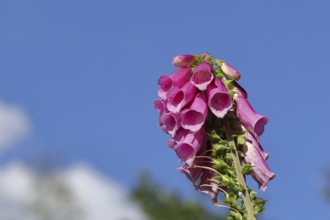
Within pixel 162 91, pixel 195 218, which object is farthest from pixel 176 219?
pixel 162 91

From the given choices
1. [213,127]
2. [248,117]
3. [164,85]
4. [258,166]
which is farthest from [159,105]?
[258,166]

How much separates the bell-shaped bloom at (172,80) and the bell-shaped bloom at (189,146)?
349mm

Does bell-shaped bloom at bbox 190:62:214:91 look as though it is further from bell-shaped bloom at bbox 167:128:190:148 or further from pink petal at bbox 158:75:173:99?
bell-shaped bloom at bbox 167:128:190:148

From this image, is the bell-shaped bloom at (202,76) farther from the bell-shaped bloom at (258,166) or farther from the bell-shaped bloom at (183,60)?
the bell-shaped bloom at (258,166)

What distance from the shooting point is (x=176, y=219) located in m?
50.0

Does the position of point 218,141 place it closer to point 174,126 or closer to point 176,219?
point 174,126

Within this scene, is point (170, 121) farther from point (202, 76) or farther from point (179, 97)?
point (202, 76)

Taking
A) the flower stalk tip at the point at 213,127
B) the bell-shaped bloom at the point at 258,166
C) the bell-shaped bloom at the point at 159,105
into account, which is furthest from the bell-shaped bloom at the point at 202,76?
the bell-shaped bloom at the point at 258,166

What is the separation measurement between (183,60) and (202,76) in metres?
0.22

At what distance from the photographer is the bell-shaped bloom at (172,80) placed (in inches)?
193

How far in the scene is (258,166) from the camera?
4.73 metres

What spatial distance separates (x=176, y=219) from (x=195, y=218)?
142 centimetres

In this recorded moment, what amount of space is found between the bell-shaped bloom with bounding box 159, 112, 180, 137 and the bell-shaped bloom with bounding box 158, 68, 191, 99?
14cm

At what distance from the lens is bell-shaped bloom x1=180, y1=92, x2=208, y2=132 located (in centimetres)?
462
